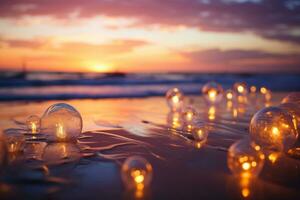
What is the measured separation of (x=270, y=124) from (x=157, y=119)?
373cm

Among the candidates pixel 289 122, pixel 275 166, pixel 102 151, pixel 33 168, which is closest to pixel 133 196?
pixel 33 168

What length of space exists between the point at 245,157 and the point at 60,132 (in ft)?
8.64

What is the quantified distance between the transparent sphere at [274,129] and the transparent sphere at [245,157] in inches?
33.9

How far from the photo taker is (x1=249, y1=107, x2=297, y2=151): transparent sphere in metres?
4.11

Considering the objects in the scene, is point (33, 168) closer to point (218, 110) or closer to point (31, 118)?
point (31, 118)

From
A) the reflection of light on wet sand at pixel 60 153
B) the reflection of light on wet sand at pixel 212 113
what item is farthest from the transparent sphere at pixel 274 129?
the reflection of light on wet sand at pixel 212 113

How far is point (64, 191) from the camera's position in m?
3.15

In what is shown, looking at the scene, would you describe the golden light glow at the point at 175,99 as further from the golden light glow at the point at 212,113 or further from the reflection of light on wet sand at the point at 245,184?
the reflection of light on wet sand at the point at 245,184

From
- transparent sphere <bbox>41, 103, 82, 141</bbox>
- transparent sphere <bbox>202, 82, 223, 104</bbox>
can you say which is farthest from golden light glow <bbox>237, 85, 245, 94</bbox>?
transparent sphere <bbox>41, 103, 82, 141</bbox>

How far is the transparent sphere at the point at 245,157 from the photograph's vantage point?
3.30 metres

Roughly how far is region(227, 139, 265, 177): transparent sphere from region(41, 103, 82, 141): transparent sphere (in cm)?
232

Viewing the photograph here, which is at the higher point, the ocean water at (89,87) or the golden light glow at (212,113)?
the ocean water at (89,87)

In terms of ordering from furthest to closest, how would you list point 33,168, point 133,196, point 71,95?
1. point 71,95
2. point 33,168
3. point 133,196

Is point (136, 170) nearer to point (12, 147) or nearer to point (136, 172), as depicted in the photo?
point (136, 172)
